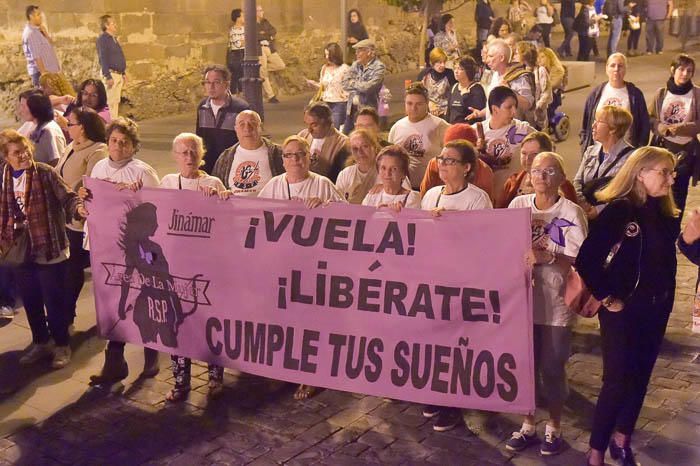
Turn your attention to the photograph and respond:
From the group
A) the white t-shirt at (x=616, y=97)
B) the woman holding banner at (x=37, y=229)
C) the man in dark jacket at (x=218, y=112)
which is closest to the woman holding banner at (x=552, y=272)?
the woman holding banner at (x=37, y=229)

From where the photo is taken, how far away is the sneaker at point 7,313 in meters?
7.91

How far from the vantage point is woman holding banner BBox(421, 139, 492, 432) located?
18.6 feet

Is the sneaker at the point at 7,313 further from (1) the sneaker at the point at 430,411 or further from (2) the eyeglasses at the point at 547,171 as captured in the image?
(2) the eyeglasses at the point at 547,171

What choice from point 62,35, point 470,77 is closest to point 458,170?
point 470,77

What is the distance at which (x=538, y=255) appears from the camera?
17.8 ft

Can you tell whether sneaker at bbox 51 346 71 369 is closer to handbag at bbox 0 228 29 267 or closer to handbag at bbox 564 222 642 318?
handbag at bbox 0 228 29 267

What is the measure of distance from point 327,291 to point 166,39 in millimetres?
12602

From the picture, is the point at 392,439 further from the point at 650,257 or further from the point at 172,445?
the point at 650,257

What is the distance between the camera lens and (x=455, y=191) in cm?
577

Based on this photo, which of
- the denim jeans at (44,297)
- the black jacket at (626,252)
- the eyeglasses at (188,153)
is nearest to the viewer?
the black jacket at (626,252)

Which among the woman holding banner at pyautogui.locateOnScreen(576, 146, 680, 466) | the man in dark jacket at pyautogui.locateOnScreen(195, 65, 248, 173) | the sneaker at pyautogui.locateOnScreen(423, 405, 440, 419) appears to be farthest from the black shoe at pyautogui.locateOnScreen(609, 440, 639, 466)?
the man in dark jacket at pyautogui.locateOnScreen(195, 65, 248, 173)

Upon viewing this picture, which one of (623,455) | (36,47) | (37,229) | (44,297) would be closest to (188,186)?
(37,229)

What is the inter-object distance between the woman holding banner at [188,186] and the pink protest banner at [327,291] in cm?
12

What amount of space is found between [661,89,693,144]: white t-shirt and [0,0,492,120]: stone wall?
9.73 m
